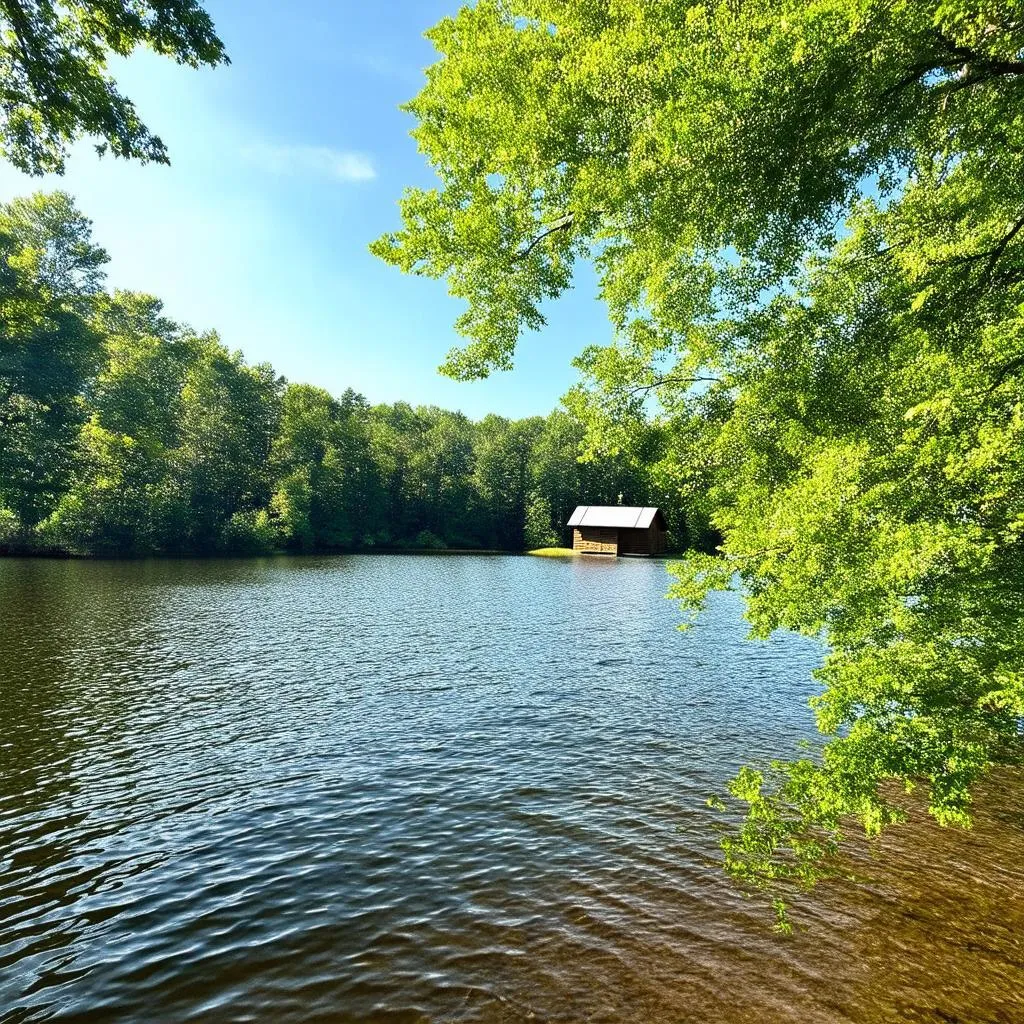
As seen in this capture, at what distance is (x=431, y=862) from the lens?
8.66 metres

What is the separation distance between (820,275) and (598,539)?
241 ft

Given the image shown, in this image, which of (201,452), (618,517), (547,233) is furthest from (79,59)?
(618,517)

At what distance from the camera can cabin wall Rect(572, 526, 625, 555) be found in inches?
3209

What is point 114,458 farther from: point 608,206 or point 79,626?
point 608,206

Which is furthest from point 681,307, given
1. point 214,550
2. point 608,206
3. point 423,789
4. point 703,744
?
point 214,550

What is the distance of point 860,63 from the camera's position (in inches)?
249

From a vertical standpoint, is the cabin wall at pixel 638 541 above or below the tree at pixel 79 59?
below

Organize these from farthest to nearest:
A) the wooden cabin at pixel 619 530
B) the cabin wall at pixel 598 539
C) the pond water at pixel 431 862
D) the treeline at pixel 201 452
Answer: the cabin wall at pixel 598 539, the wooden cabin at pixel 619 530, the treeline at pixel 201 452, the pond water at pixel 431 862

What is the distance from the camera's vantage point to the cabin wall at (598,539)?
267 ft

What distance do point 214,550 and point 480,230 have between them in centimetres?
6733

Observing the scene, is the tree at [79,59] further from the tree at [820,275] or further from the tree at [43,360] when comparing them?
the tree at [43,360]

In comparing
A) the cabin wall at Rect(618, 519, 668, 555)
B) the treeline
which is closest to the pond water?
the treeline

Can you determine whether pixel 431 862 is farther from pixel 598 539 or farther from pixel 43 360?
pixel 598 539

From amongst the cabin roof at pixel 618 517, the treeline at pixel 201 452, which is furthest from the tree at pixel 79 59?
the cabin roof at pixel 618 517
